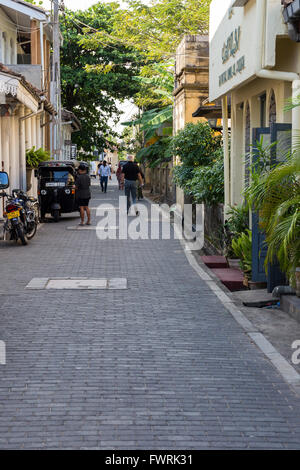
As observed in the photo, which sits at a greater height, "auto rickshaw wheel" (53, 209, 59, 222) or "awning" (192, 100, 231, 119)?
"awning" (192, 100, 231, 119)

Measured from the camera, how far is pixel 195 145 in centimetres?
1911

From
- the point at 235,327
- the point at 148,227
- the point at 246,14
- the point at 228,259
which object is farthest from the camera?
the point at 148,227

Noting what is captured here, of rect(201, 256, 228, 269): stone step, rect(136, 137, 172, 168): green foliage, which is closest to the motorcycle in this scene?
rect(201, 256, 228, 269): stone step

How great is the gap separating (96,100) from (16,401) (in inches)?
1653

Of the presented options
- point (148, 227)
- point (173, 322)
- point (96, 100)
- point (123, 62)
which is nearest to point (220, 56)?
point (148, 227)

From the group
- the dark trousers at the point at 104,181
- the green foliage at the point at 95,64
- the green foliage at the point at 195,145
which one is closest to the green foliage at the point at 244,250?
the green foliage at the point at 195,145

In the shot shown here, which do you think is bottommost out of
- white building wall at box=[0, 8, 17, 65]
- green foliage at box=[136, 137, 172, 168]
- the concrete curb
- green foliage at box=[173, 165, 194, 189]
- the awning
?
the concrete curb

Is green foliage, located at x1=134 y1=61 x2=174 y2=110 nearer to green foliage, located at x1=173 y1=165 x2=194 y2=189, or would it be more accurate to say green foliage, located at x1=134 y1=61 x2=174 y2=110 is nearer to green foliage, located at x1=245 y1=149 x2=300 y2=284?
green foliage, located at x1=173 y1=165 x2=194 y2=189

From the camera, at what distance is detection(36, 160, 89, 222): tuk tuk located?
69.4ft

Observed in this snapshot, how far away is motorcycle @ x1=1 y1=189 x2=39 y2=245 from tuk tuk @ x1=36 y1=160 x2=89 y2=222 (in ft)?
12.9

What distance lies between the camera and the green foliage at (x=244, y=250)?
10.9 metres

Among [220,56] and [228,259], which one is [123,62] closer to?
[220,56]

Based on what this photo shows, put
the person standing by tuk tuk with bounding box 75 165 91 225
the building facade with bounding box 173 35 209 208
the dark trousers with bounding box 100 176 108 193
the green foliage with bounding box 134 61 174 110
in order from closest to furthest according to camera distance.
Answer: the person standing by tuk tuk with bounding box 75 165 91 225 → the building facade with bounding box 173 35 209 208 → the green foliage with bounding box 134 61 174 110 → the dark trousers with bounding box 100 176 108 193

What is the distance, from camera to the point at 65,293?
400 inches
